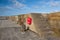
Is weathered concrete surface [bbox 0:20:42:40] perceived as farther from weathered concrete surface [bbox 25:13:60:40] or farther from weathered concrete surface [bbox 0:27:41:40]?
weathered concrete surface [bbox 25:13:60:40]

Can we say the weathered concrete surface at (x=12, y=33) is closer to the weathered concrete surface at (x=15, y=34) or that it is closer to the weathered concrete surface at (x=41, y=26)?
the weathered concrete surface at (x=15, y=34)

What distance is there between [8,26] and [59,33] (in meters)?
1.27

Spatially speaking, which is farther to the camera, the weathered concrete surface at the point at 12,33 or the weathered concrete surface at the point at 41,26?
the weathered concrete surface at the point at 41,26

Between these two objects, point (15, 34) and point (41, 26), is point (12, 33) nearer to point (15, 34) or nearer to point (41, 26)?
point (15, 34)

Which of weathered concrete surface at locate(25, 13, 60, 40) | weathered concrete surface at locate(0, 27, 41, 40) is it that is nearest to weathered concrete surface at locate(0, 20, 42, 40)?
weathered concrete surface at locate(0, 27, 41, 40)

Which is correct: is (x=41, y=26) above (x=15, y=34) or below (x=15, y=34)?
above

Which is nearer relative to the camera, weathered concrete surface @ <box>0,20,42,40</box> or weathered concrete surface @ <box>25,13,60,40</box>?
weathered concrete surface @ <box>0,20,42,40</box>

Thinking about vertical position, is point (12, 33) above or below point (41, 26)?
below

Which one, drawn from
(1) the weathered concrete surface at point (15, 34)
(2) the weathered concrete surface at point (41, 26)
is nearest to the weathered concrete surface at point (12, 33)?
(1) the weathered concrete surface at point (15, 34)

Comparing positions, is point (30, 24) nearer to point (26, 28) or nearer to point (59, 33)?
point (26, 28)

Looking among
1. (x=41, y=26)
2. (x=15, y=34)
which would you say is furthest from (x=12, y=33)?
(x=41, y=26)

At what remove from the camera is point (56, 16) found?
320 centimetres

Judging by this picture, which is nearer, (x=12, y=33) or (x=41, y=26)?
(x=12, y=33)

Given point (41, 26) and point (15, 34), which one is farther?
point (41, 26)
